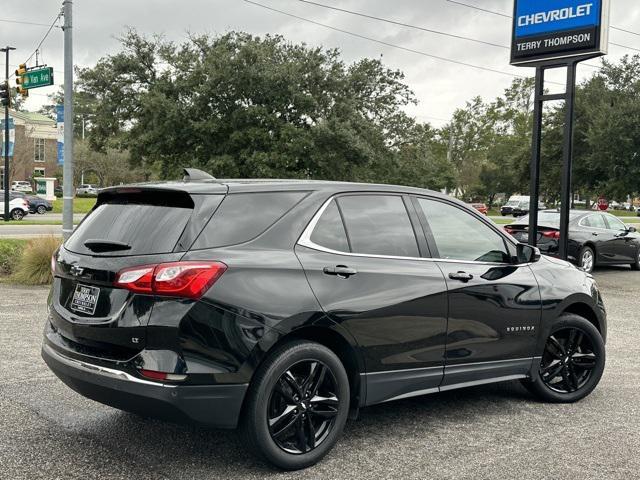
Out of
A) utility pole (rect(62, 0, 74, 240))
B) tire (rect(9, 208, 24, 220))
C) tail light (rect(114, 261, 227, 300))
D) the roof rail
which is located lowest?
tire (rect(9, 208, 24, 220))

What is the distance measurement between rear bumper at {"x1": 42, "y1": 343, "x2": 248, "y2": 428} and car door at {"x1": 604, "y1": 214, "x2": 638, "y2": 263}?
48.2 feet

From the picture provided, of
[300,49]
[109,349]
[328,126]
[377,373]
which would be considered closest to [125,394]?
[109,349]

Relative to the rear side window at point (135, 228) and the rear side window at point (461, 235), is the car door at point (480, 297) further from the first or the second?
the rear side window at point (135, 228)

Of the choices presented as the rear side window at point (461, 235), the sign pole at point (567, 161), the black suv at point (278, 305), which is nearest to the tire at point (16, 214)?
the sign pole at point (567, 161)

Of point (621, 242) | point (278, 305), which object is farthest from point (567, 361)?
point (621, 242)

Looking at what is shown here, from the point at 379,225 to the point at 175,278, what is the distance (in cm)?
151

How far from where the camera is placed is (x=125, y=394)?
3.64m

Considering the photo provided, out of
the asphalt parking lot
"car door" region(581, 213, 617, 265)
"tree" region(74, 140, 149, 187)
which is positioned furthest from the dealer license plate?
"tree" region(74, 140, 149, 187)

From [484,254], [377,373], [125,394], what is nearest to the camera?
[125,394]

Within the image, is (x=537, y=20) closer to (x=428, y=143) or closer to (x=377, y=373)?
(x=377, y=373)

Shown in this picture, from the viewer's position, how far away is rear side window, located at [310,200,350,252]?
4.22m

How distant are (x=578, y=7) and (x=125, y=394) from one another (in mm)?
11874

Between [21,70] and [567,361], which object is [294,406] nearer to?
[567,361]

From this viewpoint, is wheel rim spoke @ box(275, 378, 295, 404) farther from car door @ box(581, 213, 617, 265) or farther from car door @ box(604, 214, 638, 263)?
car door @ box(604, 214, 638, 263)
